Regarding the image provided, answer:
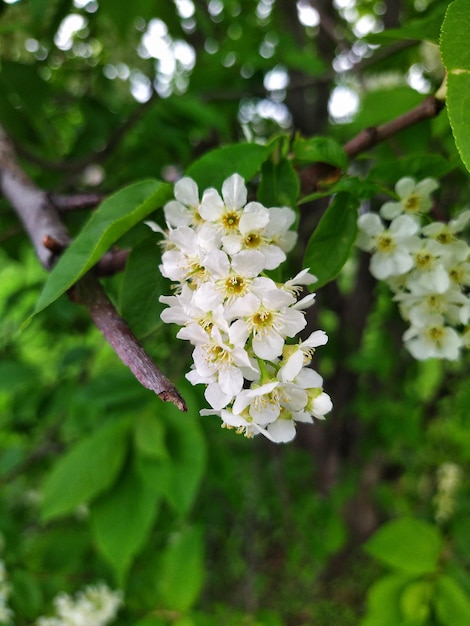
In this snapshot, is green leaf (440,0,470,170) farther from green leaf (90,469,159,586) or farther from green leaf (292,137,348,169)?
green leaf (90,469,159,586)

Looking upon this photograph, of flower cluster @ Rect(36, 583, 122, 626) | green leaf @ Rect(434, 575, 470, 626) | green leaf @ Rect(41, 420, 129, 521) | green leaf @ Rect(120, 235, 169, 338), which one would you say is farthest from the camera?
flower cluster @ Rect(36, 583, 122, 626)

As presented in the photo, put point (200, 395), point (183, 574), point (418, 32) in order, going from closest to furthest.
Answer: point (418, 32) → point (200, 395) → point (183, 574)

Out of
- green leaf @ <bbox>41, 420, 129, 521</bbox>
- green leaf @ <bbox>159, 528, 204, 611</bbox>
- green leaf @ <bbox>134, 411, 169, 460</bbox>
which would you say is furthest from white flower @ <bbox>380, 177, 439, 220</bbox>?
green leaf @ <bbox>159, 528, 204, 611</bbox>

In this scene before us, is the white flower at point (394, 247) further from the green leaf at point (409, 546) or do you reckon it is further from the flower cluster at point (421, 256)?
the green leaf at point (409, 546)

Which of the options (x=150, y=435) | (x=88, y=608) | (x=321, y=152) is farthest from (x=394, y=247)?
(x=88, y=608)

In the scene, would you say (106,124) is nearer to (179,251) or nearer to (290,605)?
(179,251)

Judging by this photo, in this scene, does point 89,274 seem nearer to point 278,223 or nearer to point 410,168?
point 278,223
